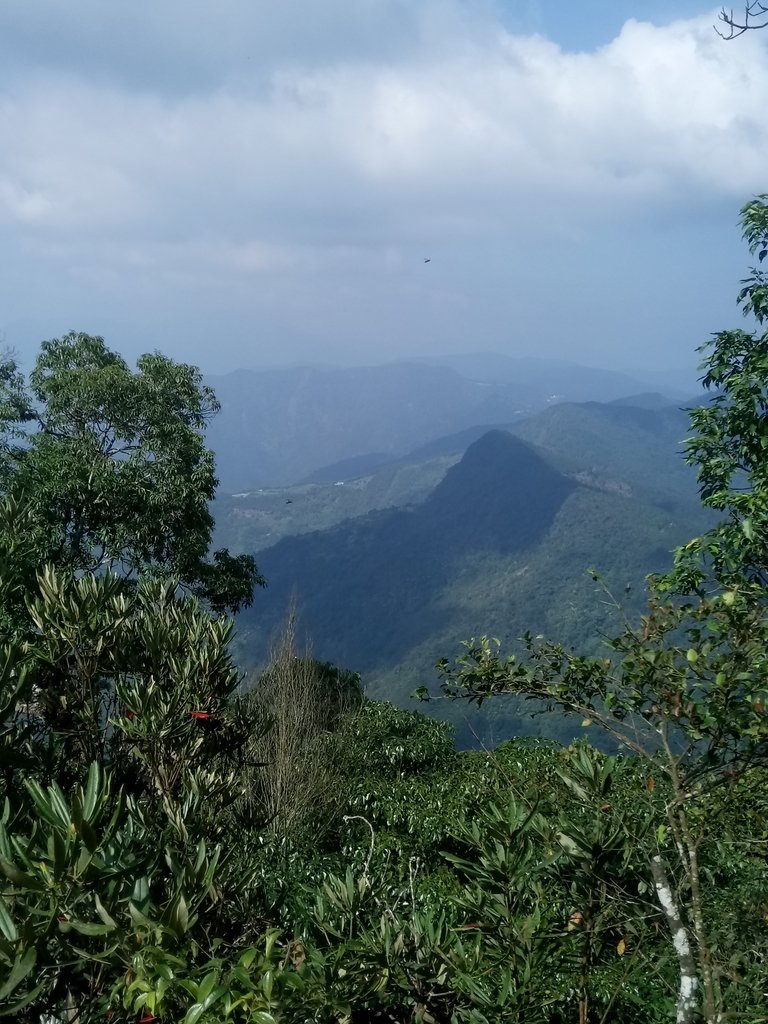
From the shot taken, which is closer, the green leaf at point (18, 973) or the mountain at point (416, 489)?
the green leaf at point (18, 973)

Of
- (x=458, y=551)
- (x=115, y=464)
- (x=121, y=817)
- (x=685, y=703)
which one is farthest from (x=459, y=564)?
(x=685, y=703)

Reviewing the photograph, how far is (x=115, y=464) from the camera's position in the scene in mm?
12211

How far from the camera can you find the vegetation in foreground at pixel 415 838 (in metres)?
2.00

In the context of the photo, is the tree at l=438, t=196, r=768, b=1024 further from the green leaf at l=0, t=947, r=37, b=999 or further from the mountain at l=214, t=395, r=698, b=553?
the mountain at l=214, t=395, r=698, b=553

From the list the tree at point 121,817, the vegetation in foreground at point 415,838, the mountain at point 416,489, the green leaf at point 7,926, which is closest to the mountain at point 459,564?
the mountain at point 416,489

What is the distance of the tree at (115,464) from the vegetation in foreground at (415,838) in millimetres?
4047

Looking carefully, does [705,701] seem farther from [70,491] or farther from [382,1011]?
[70,491]

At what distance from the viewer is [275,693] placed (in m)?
12.7

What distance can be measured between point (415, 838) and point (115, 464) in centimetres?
731

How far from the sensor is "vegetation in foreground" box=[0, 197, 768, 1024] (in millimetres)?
2004

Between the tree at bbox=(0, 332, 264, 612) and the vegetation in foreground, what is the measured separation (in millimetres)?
4047

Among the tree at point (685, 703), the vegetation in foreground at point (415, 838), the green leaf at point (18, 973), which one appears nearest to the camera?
the green leaf at point (18, 973)

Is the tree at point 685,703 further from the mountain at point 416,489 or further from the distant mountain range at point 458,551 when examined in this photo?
the mountain at point 416,489

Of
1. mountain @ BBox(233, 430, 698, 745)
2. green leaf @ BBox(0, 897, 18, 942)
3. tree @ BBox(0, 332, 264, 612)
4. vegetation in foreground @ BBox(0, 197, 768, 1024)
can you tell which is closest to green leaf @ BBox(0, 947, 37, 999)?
vegetation in foreground @ BBox(0, 197, 768, 1024)
